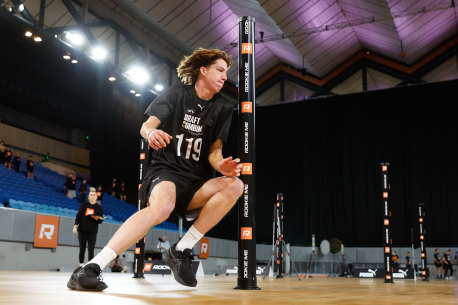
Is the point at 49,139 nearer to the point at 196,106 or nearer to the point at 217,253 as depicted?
the point at 217,253

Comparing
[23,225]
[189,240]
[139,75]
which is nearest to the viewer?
[189,240]

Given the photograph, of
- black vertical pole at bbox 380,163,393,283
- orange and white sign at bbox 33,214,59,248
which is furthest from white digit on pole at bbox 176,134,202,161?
orange and white sign at bbox 33,214,59,248

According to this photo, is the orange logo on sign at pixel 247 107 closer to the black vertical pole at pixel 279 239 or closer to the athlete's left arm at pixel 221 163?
the athlete's left arm at pixel 221 163

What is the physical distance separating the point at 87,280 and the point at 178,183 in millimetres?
813

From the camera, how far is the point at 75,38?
14.8 m

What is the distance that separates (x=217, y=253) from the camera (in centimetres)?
1805

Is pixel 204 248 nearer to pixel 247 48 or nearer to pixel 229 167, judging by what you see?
pixel 247 48

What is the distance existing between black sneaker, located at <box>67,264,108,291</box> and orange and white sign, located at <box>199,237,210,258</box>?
542 inches

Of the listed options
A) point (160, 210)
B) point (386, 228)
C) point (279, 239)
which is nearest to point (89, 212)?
point (279, 239)

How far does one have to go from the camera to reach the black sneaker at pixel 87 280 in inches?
101

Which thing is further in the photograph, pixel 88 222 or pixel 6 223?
pixel 6 223

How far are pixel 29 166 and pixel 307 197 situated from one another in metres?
12.1

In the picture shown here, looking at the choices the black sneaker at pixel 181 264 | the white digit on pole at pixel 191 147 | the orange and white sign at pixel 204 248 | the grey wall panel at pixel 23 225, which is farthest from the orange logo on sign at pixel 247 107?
the orange and white sign at pixel 204 248

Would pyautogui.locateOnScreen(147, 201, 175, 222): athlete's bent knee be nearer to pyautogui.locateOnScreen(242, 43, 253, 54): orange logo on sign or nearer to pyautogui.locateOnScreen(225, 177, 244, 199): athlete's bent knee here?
pyautogui.locateOnScreen(225, 177, 244, 199): athlete's bent knee
